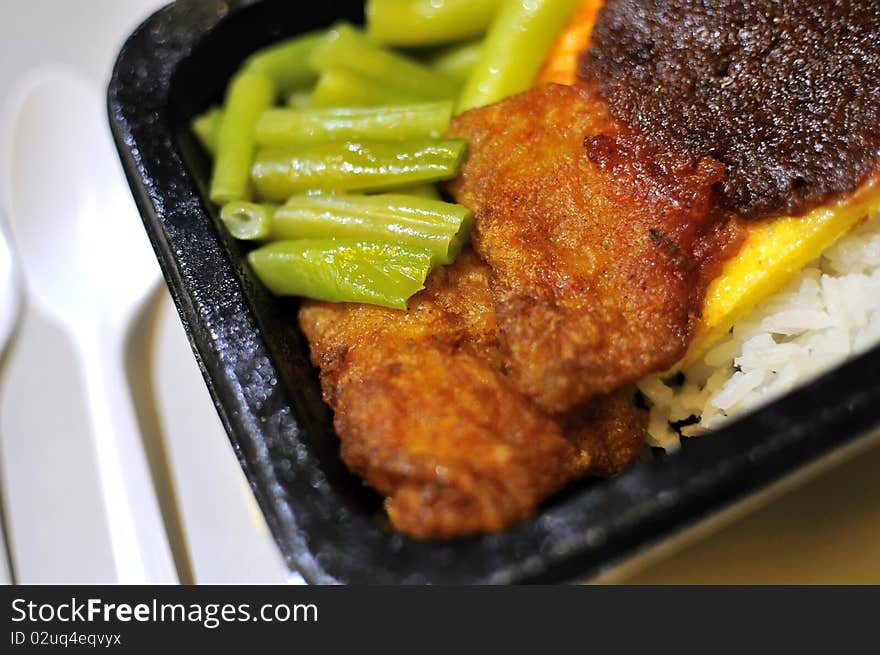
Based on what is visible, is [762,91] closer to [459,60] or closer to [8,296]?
[459,60]

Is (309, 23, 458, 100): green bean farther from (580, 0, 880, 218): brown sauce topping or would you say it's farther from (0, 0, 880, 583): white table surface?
(0, 0, 880, 583): white table surface

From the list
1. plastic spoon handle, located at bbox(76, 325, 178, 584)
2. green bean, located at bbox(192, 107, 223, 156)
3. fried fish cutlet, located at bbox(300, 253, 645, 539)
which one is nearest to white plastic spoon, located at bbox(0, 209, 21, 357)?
plastic spoon handle, located at bbox(76, 325, 178, 584)

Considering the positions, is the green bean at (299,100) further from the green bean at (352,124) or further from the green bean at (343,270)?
the green bean at (343,270)

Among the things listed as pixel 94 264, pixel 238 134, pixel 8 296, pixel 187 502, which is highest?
pixel 238 134

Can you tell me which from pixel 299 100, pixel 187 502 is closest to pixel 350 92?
pixel 299 100

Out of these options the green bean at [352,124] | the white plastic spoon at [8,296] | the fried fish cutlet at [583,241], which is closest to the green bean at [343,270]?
the fried fish cutlet at [583,241]
